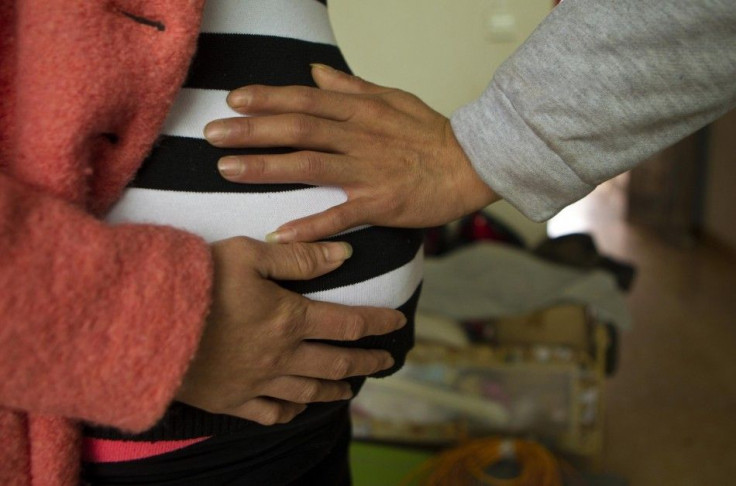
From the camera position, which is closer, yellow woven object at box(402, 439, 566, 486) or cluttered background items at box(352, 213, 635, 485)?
yellow woven object at box(402, 439, 566, 486)

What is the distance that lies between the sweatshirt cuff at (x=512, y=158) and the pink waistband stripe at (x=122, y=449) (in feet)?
1.06

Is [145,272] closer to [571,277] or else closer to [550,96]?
[550,96]

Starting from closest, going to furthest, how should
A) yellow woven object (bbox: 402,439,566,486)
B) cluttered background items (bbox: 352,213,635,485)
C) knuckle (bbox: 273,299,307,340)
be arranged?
knuckle (bbox: 273,299,307,340) → yellow woven object (bbox: 402,439,566,486) → cluttered background items (bbox: 352,213,635,485)

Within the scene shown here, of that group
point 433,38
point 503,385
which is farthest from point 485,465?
point 433,38

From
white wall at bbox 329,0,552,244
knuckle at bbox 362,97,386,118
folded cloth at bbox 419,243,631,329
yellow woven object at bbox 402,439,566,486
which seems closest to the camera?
knuckle at bbox 362,97,386,118

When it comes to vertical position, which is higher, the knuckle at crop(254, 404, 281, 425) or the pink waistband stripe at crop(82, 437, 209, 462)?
the knuckle at crop(254, 404, 281, 425)

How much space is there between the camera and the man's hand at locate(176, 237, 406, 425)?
1.31ft

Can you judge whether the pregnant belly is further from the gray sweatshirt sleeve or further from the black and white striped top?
the gray sweatshirt sleeve

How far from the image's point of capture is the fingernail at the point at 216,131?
1.45ft

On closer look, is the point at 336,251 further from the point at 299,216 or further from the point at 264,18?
the point at 264,18

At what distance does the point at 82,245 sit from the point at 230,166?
5.3 inches

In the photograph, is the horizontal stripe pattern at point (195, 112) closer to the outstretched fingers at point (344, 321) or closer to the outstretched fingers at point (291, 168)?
the outstretched fingers at point (291, 168)

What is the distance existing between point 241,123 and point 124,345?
0.18 m

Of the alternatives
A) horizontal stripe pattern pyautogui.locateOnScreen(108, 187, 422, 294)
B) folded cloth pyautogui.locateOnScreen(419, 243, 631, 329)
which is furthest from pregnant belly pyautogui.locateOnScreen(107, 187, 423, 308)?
folded cloth pyautogui.locateOnScreen(419, 243, 631, 329)
